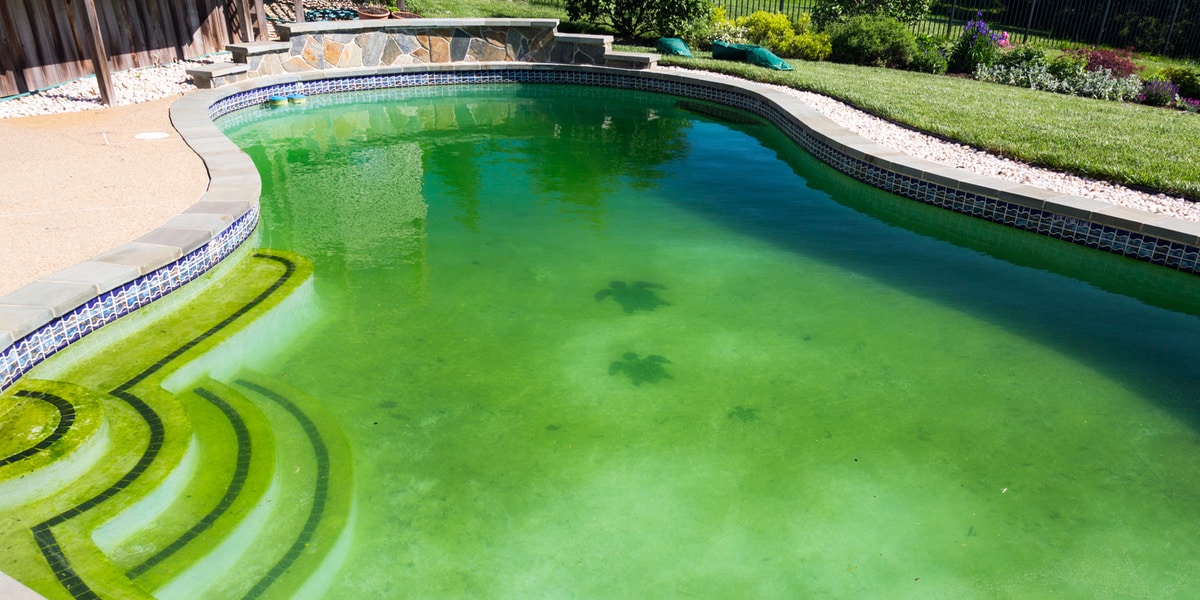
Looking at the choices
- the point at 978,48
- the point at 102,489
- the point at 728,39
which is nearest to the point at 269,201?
the point at 102,489

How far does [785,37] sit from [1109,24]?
30.9ft

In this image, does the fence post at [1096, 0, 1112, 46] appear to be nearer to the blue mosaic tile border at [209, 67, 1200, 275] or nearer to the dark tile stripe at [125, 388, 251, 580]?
the blue mosaic tile border at [209, 67, 1200, 275]

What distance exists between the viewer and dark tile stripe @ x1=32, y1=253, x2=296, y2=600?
312 cm

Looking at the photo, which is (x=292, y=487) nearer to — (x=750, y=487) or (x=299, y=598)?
(x=299, y=598)

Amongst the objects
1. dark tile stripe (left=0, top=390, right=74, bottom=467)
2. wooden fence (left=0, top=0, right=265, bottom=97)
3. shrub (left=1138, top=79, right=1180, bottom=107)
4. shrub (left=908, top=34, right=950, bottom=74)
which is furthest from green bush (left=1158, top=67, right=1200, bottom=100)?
wooden fence (left=0, top=0, right=265, bottom=97)

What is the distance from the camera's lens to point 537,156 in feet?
31.8

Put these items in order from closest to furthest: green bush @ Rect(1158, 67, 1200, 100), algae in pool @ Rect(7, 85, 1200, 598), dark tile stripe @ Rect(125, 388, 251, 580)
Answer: dark tile stripe @ Rect(125, 388, 251, 580) → algae in pool @ Rect(7, 85, 1200, 598) → green bush @ Rect(1158, 67, 1200, 100)

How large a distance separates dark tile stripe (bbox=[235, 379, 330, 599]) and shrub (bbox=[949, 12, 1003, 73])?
44.1ft

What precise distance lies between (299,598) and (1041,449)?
3727mm

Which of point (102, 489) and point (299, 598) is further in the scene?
point (102, 489)

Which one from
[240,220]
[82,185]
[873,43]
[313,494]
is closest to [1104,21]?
[873,43]

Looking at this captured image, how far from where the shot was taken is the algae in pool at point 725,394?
11.2 ft

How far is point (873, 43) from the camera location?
14.6 metres

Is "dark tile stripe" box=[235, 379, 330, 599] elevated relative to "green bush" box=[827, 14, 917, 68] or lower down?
lower down
